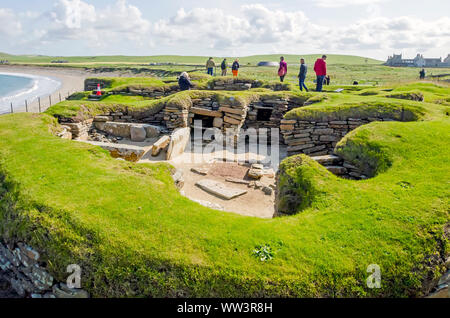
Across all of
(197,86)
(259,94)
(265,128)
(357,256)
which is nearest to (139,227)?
(357,256)

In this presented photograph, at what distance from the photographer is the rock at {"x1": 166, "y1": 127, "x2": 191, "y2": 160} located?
11938mm

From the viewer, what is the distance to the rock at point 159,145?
38.1 feet

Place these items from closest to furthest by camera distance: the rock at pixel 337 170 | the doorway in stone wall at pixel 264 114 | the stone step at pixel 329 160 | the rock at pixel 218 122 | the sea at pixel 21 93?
the rock at pixel 337 170 → the stone step at pixel 329 160 → the rock at pixel 218 122 → the doorway in stone wall at pixel 264 114 → the sea at pixel 21 93

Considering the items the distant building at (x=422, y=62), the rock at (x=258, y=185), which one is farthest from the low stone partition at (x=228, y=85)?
the distant building at (x=422, y=62)

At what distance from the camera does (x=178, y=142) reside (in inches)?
498

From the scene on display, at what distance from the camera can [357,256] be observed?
4.51m

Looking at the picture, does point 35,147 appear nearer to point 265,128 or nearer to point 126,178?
point 126,178

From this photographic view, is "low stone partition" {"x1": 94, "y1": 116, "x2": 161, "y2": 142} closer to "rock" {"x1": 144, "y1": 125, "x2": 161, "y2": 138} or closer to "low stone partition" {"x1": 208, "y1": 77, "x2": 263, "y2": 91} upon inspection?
"rock" {"x1": 144, "y1": 125, "x2": 161, "y2": 138}

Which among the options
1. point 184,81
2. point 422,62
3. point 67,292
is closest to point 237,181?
point 67,292

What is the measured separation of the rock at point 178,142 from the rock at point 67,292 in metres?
7.26

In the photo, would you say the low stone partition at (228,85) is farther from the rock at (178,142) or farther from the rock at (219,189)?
the rock at (219,189)

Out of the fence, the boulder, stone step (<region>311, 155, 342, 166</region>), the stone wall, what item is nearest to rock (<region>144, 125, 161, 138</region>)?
the boulder

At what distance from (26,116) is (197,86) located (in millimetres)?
11157

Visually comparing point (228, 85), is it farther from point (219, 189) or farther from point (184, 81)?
point (219, 189)
